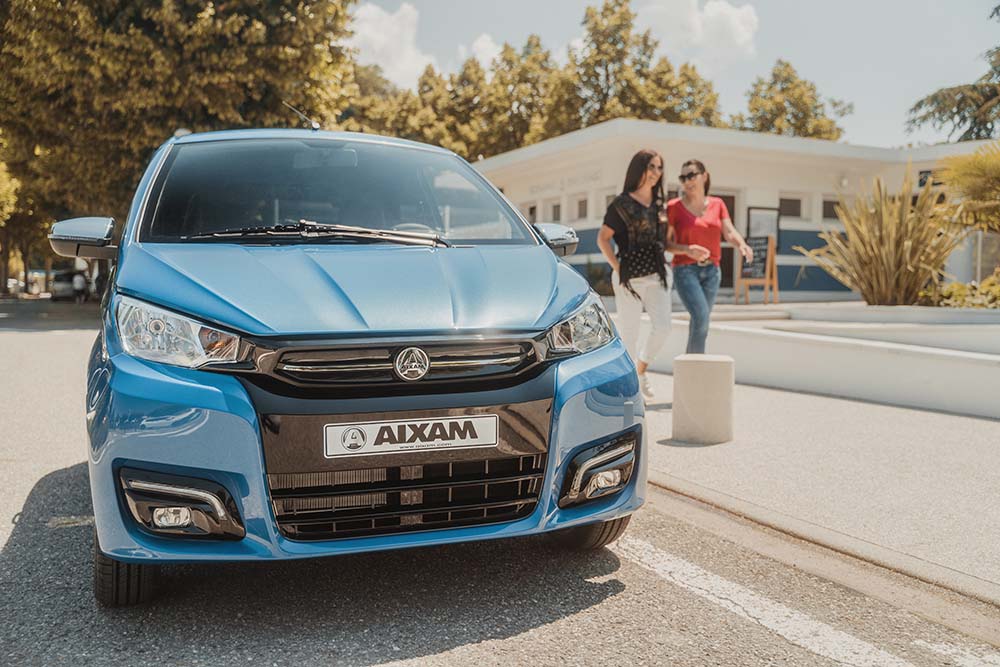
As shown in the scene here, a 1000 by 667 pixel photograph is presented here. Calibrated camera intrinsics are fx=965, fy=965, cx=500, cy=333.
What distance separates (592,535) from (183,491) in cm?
152

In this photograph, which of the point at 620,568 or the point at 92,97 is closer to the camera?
the point at 620,568

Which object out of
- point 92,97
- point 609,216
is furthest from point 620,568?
point 92,97

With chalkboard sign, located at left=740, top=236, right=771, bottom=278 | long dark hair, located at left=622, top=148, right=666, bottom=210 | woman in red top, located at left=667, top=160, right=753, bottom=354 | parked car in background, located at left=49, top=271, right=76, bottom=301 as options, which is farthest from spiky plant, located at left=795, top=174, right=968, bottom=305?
parked car in background, located at left=49, top=271, right=76, bottom=301

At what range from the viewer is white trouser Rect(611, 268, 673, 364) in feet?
25.3

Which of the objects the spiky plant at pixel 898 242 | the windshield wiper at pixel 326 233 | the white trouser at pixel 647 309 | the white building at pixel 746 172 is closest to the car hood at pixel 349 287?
the windshield wiper at pixel 326 233

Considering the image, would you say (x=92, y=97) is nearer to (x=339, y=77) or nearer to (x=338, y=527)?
(x=339, y=77)

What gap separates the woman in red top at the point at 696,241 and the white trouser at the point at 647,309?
0.57 feet

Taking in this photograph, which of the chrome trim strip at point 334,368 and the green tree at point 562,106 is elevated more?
the green tree at point 562,106

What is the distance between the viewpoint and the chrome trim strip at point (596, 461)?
3.03m

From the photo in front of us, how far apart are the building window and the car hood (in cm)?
2023

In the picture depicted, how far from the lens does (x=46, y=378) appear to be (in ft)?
31.5

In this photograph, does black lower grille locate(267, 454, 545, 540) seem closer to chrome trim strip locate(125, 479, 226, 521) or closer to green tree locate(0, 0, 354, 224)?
chrome trim strip locate(125, 479, 226, 521)

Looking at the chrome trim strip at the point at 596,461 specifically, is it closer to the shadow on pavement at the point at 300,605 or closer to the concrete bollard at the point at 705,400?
the shadow on pavement at the point at 300,605

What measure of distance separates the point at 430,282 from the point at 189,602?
129 cm
